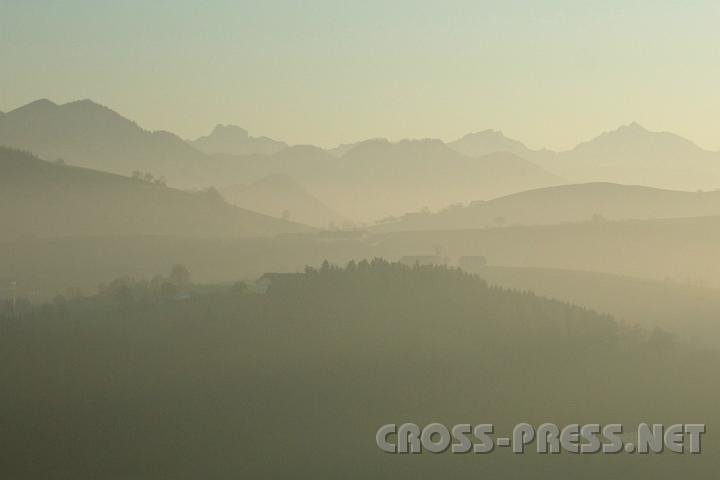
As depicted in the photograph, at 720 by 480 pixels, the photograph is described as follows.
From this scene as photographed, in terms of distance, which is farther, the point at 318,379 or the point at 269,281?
the point at 269,281

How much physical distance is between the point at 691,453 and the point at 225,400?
57.8m

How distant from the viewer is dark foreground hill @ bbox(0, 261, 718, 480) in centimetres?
13700

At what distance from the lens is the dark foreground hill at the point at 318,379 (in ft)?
449

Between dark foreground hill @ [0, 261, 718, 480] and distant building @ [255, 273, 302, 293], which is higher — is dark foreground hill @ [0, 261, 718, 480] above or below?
below

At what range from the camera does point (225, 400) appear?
14975cm

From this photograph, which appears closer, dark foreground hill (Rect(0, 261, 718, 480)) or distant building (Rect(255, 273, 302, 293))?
dark foreground hill (Rect(0, 261, 718, 480))

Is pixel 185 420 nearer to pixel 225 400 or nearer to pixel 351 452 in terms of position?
pixel 225 400

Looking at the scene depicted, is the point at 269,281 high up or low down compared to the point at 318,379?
up

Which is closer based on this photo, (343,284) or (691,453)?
(691,453)

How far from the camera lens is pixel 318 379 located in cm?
15650

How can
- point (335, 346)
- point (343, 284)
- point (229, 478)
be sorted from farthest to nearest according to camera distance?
1. point (343, 284)
2. point (335, 346)
3. point (229, 478)

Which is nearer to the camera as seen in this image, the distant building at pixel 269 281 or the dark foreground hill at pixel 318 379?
the dark foreground hill at pixel 318 379

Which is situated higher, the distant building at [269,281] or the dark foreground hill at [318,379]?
the distant building at [269,281]

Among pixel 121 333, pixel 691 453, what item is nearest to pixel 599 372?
pixel 691 453
